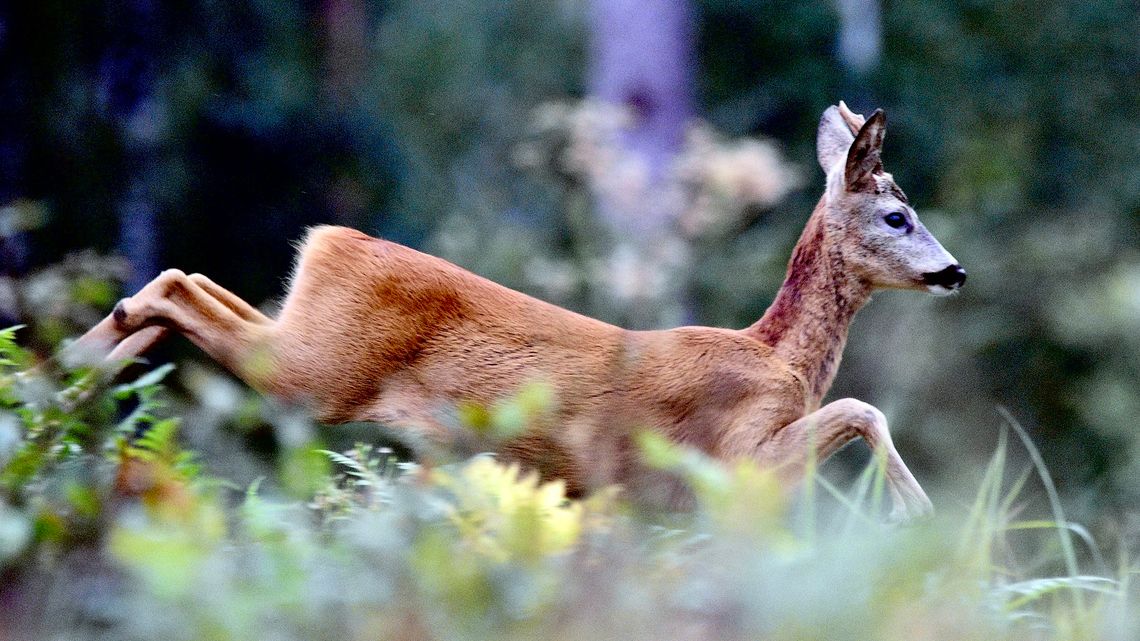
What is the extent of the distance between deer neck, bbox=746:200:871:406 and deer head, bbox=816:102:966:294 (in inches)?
1.9

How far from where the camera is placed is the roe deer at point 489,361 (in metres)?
4.86

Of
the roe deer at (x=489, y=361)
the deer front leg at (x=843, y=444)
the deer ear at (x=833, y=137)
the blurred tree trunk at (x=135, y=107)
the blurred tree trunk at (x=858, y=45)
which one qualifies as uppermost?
the blurred tree trunk at (x=858, y=45)

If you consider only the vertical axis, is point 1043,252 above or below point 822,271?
above

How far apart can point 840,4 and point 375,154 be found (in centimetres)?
661

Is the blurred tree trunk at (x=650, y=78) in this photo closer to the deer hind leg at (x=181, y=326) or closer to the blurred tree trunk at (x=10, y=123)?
the blurred tree trunk at (x=10, y=123)

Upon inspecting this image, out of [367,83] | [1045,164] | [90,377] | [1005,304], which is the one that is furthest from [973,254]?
[90,377]

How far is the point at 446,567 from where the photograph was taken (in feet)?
9.46

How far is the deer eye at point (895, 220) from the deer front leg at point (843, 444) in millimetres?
820

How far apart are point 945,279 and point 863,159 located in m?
0.50

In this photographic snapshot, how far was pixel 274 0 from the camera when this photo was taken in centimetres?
1395

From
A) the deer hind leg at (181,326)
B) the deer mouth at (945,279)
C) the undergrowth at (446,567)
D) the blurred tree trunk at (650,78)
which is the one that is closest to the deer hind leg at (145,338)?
the deer hind leg at (181,326)

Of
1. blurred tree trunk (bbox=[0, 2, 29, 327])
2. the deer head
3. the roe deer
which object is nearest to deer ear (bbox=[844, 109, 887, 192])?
the deer head

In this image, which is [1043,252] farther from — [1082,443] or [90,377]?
[90,377]

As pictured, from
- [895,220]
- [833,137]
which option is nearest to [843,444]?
[895,220]
